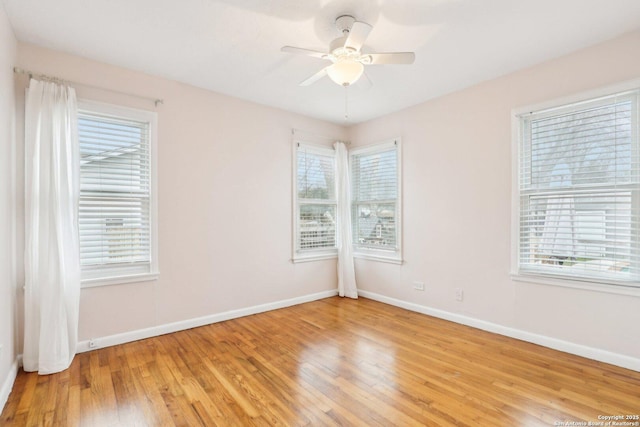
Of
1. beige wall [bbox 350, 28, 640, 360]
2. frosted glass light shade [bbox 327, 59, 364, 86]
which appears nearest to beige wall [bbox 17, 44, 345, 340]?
beige wall [bbox 350, 28, 640, 360]

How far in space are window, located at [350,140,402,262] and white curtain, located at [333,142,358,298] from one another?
193 mm

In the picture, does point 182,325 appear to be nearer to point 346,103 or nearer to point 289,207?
point 289,207

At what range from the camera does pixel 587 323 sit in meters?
2.71

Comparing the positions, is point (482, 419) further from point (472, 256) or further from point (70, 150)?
point (70, 150)

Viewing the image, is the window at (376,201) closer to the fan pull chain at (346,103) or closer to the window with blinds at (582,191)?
the fan pull chain at (346,103)

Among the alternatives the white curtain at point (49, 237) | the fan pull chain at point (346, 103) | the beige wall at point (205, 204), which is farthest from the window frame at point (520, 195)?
the white curtain at point (49, 237)

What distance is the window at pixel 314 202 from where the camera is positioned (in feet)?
14.6

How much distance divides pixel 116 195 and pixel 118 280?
809mm

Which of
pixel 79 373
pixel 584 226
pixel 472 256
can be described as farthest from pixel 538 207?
pixel 79 373

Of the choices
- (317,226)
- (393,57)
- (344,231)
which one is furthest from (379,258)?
(393,57)

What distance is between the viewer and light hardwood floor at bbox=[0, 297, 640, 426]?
196 centimetres

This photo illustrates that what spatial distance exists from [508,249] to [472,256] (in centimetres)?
39

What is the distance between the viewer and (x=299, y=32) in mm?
2432

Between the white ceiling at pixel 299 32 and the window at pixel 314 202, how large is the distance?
1.42 meters
